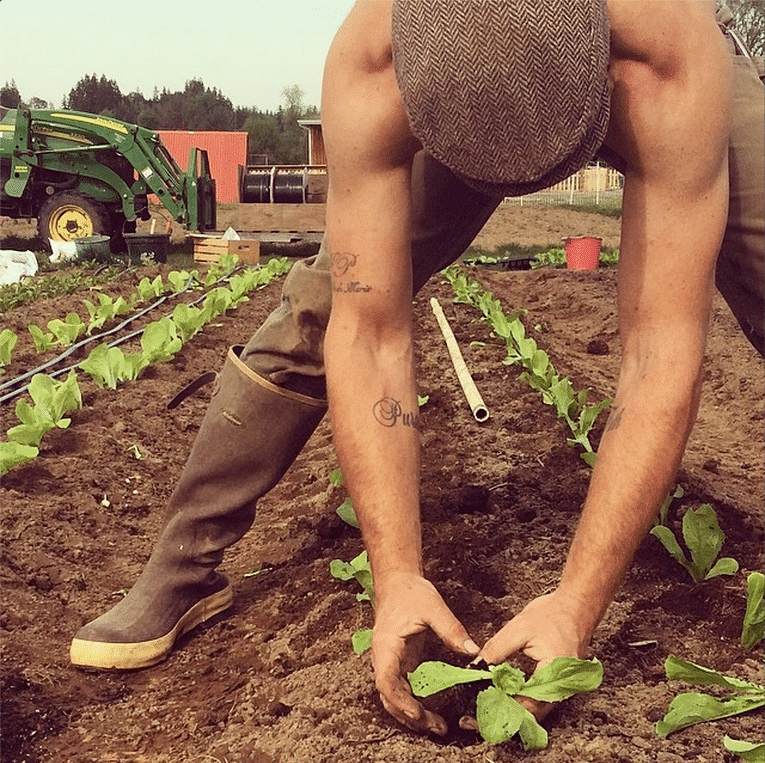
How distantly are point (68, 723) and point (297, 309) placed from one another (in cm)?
103

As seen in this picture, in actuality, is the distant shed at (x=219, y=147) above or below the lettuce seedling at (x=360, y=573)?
above

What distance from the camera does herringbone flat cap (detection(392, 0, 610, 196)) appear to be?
5.08ft

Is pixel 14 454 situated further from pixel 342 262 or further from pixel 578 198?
pixel 578 198

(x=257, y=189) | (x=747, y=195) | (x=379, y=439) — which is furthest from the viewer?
(x=257, y=189)

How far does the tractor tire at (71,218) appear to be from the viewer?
12672 mm

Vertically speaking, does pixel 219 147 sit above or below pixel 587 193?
above

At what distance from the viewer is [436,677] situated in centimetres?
157

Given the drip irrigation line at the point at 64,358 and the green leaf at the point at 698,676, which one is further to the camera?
the drip irrigation line at the point at 64,358

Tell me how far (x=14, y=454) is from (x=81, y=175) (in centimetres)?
1046

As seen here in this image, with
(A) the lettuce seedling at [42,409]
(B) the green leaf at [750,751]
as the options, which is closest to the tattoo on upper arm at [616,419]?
(B) the green leaf at [750,751]

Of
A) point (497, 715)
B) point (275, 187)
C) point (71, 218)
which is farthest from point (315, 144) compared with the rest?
point (497, 715)

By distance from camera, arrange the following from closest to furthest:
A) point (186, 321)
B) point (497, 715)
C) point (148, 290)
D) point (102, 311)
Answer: point (497, 715) → point (186, 321) → point (102, 311) → point (148, 290)

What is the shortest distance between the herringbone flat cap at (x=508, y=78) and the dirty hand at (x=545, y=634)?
70cm

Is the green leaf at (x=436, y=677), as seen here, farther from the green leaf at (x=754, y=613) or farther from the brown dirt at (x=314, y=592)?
the green leaf at (x=754, y=613)
